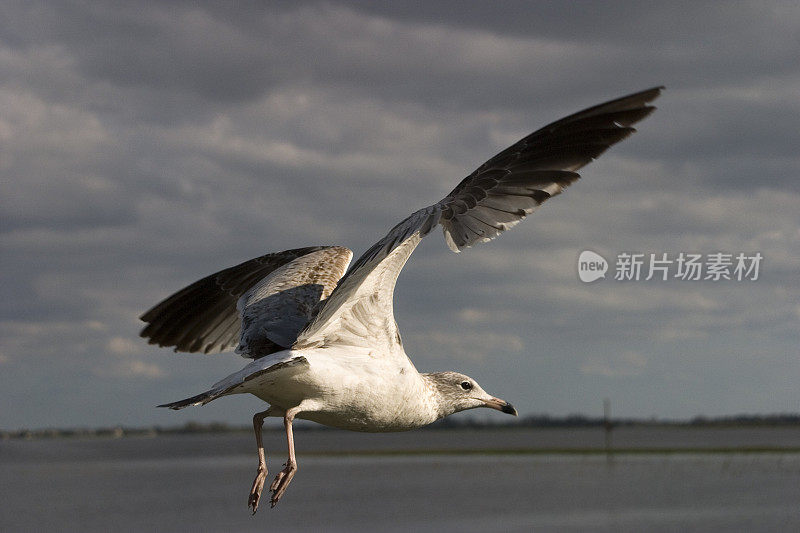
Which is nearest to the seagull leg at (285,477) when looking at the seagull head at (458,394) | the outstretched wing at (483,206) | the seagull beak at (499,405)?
the outstretched wing at (483,206)

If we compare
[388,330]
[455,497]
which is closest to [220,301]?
[388,330]

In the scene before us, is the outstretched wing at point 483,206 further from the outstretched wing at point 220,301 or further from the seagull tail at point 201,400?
the outstretched wing at point 220,301

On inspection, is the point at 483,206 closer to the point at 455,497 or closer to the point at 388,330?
the point at 388,330

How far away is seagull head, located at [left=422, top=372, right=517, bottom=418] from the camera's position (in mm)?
10383

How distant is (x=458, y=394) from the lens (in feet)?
34.5

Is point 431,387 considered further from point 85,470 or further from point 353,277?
point 85,470

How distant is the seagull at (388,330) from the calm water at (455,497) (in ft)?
174

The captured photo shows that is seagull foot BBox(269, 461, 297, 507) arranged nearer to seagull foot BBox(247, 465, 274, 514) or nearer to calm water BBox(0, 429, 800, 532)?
seagull foot BBox(247, 465, 274, 514)

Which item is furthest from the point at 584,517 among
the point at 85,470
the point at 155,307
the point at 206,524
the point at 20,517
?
the point at 85,470

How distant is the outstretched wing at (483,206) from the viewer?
8938 mm

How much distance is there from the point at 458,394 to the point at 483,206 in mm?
2200

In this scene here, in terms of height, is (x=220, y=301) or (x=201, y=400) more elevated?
(x=220, y=301)

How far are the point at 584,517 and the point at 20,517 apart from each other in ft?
137

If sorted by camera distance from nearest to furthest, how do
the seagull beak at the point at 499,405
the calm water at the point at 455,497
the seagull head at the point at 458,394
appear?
the seagull head at the point at 458,394 < the seagull beak at the point at 499,405 < the calm water at the point at 455,497
